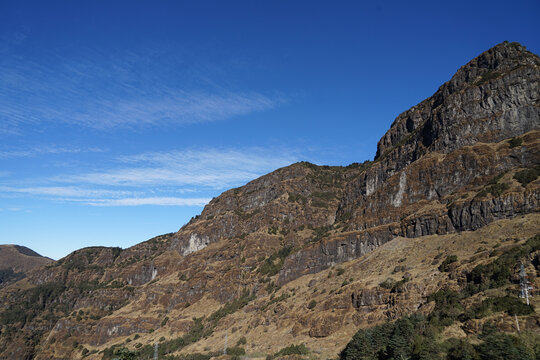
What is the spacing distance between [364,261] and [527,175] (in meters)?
40.4

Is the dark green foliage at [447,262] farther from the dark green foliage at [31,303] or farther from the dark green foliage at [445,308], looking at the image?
the dark green foliage at [31,303]

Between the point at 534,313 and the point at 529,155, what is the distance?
49029mm

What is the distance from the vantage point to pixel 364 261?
91.8 m

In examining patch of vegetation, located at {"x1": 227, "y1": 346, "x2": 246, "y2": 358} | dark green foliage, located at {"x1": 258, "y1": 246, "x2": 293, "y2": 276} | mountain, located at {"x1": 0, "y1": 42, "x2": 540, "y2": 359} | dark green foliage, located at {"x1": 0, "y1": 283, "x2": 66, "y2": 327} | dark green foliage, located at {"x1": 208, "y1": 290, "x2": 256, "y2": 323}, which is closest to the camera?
mountain, located at {"x1": 0, "y1": 42, "x2": 540, "y2": 359}

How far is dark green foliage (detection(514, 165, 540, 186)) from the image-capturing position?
71.9m

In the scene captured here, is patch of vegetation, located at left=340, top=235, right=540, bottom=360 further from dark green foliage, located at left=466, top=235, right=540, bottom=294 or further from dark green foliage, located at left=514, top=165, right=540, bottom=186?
dark green foliage, located at left=514, top=165, right=540, bottom=186

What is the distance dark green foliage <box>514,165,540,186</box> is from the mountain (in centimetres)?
29

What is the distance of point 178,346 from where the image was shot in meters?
111

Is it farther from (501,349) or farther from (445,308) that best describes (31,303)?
(501,349)

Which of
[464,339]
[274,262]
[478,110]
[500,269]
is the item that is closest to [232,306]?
[274,262]

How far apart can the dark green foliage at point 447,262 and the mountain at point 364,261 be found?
0.85 feet

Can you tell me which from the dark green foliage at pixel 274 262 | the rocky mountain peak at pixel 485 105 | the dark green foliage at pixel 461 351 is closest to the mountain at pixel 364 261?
the rocky mountain peak at pixel 485 105

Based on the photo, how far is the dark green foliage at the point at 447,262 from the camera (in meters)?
65.5

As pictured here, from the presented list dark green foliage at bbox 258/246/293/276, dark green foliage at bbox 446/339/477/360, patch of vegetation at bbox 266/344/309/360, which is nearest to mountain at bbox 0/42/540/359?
patch of vegetation at bbox 266/344/309/360
